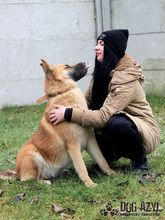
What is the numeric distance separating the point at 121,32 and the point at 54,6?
4260 millimetres

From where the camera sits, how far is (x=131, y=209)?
2.27 metres

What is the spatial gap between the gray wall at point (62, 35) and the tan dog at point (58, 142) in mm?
3842

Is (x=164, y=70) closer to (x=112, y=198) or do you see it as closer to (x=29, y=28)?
(x=29, y=28)

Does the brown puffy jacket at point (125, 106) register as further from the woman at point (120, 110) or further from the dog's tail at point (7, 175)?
the dog's tail at point (7, 175)

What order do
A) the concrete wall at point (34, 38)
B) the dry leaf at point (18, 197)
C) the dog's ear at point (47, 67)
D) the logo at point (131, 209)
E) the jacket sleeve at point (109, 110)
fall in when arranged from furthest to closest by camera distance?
the concrete wall at point (34, 38) < the dog's ear at point (47, 67) < the jacket sleeve at point (109, 110) < the dry leaf at point (18, 197) < the logo at point (131, 209)

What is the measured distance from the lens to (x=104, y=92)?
330 cm

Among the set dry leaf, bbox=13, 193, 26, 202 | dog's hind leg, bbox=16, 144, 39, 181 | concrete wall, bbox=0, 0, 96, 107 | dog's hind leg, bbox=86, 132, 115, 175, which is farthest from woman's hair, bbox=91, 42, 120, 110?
concrete wall, bbox=0, 0, 96, 107

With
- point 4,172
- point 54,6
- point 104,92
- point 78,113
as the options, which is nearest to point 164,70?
point 54,6

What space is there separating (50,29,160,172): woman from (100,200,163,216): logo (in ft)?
2.44

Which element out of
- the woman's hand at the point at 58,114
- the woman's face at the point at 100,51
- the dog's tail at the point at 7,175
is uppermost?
the woman's face at the point at 100,51

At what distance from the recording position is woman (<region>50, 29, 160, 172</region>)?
295 cm

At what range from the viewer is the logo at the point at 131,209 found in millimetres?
2206

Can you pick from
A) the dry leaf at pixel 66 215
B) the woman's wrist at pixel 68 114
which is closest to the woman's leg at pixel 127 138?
the woman's wrist at pixel 68 114

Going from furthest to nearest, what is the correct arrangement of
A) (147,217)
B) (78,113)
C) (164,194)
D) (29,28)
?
(29,28), (78,113), (164,194), (147,217)
